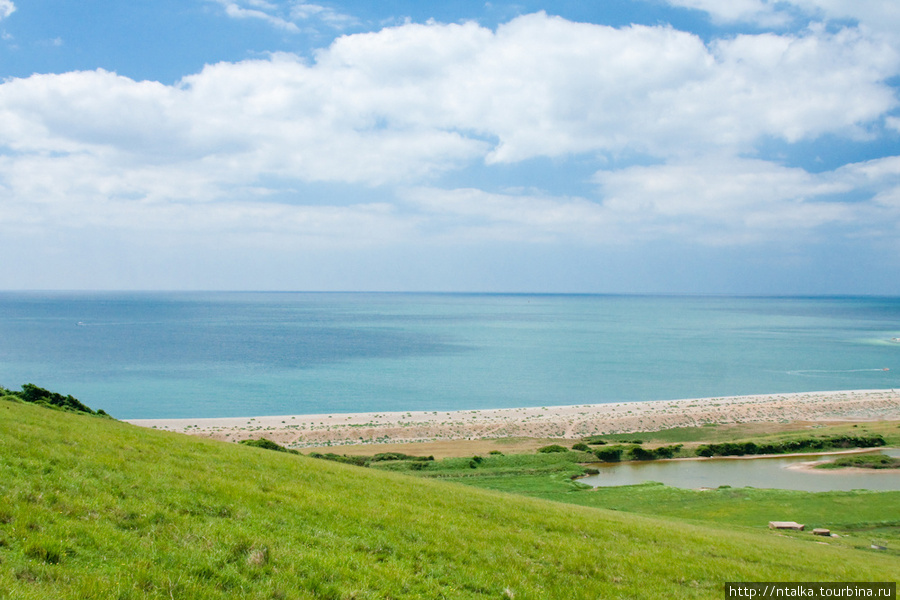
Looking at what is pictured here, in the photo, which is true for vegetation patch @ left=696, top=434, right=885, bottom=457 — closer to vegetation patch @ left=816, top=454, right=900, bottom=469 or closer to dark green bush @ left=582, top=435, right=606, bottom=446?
vegetation patch @ left=816, top=454, right=900, bottom=469

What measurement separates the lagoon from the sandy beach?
49.5 feet

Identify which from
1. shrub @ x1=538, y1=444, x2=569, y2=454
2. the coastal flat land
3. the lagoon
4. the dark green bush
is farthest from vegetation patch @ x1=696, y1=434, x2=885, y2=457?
shrub @ x1=538, y1=444, x2=569, y2=454

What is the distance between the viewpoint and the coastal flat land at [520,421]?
60.0 m

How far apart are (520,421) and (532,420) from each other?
185 centimetres

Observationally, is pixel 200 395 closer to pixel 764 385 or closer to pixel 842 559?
pixel 842 559

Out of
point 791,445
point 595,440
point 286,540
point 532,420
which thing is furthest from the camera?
point 532,420

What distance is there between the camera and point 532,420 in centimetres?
7150


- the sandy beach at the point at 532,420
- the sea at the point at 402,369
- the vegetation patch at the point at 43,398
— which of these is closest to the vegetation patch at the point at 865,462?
the sandy beach at the point at 532,420

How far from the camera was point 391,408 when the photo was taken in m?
80.8

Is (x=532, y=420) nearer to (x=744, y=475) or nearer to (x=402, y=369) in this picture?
(x=744, y=475)

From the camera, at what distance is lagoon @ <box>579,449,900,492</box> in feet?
137

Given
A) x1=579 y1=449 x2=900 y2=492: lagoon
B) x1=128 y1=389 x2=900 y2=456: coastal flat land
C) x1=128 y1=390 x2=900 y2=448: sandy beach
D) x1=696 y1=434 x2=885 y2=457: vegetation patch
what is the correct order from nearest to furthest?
x1=579 y1=449 x2=900 y2=492: lagoon
x1=696 y1=434 x2=885 y2=457: vegetation patch
x1=128 y1=389 x2=900 y2=456: coastal flat land
x1=128 y1=390 x2=900 y2=448: sandy beach

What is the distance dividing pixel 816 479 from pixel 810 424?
A: 27.9 metres

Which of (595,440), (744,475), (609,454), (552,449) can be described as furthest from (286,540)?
(595,440)
